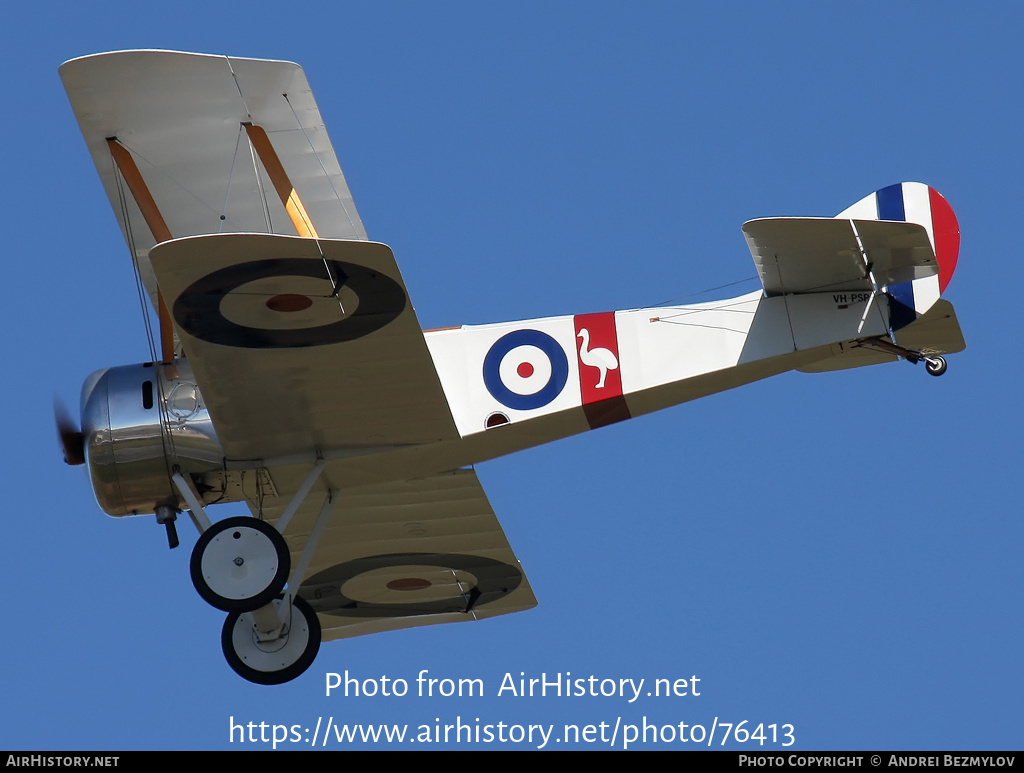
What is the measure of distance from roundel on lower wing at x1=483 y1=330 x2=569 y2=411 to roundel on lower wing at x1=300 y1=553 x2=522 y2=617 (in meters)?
2.42

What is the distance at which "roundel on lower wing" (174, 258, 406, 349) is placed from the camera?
28.2 feet

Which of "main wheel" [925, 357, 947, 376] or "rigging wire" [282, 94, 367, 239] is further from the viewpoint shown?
"rigging wire" [282, 94, 367, 239]

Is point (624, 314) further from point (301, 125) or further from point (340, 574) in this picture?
point (340, 574)

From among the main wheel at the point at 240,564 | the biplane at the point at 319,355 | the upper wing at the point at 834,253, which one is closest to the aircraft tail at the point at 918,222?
the biplane at the point at 319,355

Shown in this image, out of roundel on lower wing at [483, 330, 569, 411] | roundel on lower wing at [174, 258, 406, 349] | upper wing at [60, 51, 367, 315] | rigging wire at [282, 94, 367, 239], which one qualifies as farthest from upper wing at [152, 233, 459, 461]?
rigging wire at [282, 94, 367, 239]

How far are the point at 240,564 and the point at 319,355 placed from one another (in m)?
1.44

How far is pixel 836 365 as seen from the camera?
10281mm

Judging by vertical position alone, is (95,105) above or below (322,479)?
above

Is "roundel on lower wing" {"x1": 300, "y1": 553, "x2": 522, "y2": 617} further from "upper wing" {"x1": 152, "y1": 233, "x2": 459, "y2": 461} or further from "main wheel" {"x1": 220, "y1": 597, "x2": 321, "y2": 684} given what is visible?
"upper wing" {"x1": 152, "y1": 233, "x2": 459, "y2": 461}
